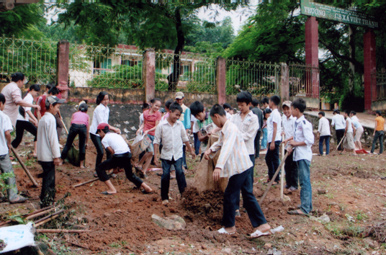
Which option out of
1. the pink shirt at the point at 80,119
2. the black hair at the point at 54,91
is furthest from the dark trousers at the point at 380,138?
the black hair at the point at 54,91

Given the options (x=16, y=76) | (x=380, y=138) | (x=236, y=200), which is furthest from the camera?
(x=380, y=138)

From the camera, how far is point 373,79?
1823cm

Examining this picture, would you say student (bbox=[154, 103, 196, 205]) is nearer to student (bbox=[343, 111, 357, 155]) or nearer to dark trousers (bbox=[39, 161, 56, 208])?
dark trousers (bbox=[39, 161, 56, 208])

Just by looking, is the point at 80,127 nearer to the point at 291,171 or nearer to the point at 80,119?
the point at 80,119

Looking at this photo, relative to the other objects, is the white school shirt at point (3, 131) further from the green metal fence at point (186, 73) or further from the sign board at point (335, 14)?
the sign board at point (335, 14)

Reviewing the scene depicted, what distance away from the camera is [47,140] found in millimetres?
5188

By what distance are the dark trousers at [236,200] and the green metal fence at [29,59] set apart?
8374 mm

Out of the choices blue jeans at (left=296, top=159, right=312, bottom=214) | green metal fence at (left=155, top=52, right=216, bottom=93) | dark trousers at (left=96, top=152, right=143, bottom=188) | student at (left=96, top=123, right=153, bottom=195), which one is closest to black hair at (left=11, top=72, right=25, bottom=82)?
student at (left=96, top=123, right=153, bottom=195)

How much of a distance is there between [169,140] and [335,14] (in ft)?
48.2

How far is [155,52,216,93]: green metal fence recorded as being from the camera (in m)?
12.8

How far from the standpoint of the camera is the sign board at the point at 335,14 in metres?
16.3

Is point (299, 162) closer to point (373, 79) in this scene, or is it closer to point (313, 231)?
point (313, 231)

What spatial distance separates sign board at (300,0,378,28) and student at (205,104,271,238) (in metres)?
13.6

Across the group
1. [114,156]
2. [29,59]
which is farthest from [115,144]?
[29,59]
